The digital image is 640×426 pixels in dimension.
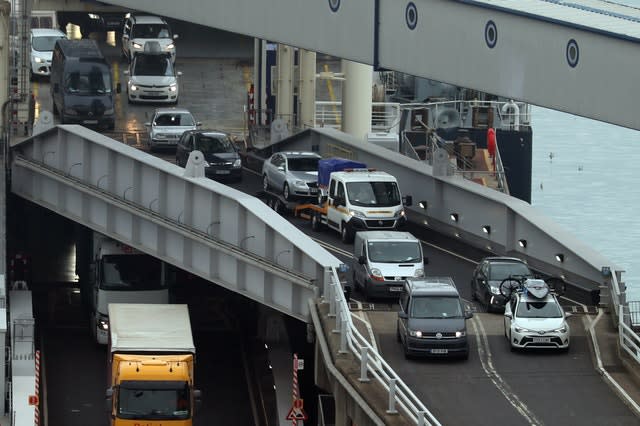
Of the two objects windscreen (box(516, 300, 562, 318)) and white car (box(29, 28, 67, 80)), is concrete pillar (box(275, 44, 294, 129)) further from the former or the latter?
windscreen (box(516, 300, 562, 318))

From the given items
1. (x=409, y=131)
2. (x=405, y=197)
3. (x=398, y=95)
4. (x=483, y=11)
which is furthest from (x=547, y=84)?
(x=398, y=95)

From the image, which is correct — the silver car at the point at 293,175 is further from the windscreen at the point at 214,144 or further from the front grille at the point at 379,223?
the front grille at the point at 379,223

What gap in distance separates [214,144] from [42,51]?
1051 inches

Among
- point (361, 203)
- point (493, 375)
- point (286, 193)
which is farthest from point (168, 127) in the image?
point (493, 375)

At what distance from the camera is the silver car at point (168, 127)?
59781 millimetres

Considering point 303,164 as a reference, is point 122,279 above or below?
below

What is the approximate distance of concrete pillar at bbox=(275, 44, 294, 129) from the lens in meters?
64.9

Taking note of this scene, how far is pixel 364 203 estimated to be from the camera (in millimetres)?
46000

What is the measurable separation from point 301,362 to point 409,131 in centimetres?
3382

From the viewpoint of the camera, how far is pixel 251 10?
47875mm

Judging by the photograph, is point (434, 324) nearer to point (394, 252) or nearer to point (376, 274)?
point (376, 274)

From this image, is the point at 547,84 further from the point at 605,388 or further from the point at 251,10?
the point at 251,10

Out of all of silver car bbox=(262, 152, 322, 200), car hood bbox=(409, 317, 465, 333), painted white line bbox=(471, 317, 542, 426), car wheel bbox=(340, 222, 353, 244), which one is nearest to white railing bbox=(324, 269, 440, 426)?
car hood bbox=(409, 317, 465, 333)

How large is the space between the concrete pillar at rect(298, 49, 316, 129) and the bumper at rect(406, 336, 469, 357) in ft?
93.7
